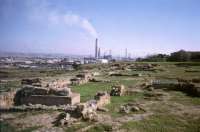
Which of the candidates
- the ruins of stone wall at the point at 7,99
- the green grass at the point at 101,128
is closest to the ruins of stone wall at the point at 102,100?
the green grass at the point at 101,128

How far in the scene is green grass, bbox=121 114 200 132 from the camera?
10.9 m

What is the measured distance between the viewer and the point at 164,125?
11.4m

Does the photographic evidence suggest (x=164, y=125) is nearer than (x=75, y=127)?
No

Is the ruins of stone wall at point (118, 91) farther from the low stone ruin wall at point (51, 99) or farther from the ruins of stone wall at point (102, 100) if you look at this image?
the low stone ruin wall at point (51, 99)

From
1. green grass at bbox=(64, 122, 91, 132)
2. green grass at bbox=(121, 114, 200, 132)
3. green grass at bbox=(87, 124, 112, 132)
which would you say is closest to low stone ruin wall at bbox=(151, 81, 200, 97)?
green grass at bbox=(121, 114, 200, 132)

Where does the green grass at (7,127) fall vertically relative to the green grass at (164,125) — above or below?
above

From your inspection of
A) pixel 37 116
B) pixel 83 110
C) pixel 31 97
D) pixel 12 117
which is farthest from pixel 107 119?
pixel 31 97

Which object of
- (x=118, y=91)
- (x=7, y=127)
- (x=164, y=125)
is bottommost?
(x=164, y=125)

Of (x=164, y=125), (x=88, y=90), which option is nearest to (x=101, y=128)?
(x=164, y=125)

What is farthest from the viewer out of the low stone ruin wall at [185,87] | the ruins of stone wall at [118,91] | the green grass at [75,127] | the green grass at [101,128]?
the low stone ruin wall at [185,87]

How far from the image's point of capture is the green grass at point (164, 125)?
35.6ft

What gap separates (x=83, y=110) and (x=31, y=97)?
5.06m

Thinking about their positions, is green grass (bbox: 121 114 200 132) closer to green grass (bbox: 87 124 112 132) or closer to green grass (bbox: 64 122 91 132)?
green grass (bbox: 87 124 112 132)

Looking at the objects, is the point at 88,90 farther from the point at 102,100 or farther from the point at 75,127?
the point at 75,127
